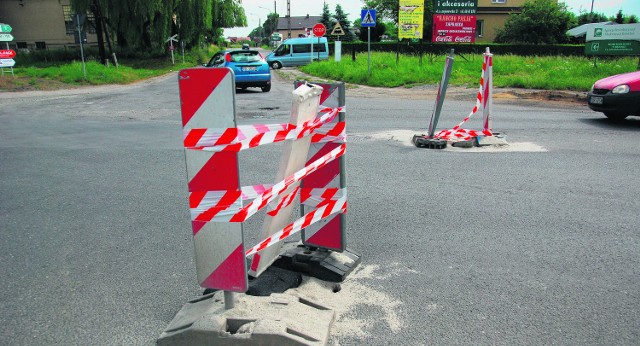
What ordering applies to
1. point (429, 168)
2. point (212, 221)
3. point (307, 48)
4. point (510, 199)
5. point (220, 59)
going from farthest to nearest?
point (307, 48) < point (220, 59) < point (429, 168) < point (510, 199) < point (212, 221)

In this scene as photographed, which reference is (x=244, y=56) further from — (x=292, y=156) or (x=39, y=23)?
(x=39, y=23)

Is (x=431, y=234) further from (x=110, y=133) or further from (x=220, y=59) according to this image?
(x=220, y=59)

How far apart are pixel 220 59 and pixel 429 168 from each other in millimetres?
14593

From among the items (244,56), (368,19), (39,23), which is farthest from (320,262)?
(39,23)

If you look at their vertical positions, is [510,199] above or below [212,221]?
below

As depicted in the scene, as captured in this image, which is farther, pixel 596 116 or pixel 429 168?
pixel 596 116

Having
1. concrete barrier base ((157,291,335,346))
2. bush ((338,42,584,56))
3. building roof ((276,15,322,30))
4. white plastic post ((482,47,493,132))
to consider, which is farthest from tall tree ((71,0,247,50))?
building roof ((276,15,322,30))

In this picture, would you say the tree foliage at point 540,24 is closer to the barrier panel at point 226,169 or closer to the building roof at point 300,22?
the barrier panel at point 226,169

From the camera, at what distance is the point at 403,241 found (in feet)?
15.1

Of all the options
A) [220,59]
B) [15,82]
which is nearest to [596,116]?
[220,59]

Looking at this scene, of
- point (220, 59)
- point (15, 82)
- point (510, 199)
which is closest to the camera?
point (510, 199)

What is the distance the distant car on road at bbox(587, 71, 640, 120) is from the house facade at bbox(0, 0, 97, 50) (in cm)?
5173

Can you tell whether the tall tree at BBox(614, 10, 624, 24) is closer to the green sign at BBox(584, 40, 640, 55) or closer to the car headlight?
the green sign at BBox(584, 40, 640, 55)

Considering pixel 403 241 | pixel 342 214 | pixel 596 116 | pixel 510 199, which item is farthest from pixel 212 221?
pixel 596 116
